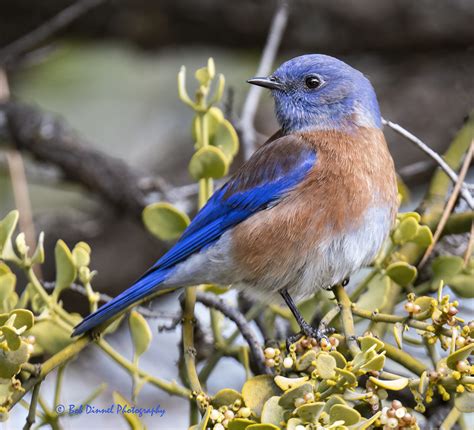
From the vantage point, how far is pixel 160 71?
548 centimetres

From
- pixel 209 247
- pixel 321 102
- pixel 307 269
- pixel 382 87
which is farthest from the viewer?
pixel 382 87

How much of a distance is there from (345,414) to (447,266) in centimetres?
105

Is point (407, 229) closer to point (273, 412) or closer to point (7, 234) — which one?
point (273, 412)

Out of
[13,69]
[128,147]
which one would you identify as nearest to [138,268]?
[128,147]

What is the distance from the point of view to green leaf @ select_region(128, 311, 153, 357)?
2656mm

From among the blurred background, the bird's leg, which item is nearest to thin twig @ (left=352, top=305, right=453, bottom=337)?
the bird's leg

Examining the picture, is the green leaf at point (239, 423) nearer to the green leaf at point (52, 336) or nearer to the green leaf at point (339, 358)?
the green leaf at point (339, 358)

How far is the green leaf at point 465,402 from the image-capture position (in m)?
2.17

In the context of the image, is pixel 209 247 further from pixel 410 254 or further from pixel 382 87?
pixel 382 87

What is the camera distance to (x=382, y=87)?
5305mm

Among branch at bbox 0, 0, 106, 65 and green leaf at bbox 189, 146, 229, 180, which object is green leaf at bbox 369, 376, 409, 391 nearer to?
green leaf at bbox 189, 146, 229, 180

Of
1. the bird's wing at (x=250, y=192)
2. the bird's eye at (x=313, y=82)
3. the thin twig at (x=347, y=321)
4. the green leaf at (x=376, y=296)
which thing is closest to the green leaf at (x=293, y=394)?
the thin twig at (x=347, y=321)

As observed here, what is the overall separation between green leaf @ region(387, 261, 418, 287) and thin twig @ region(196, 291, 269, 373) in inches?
18.8

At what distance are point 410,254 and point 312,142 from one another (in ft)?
2.29
